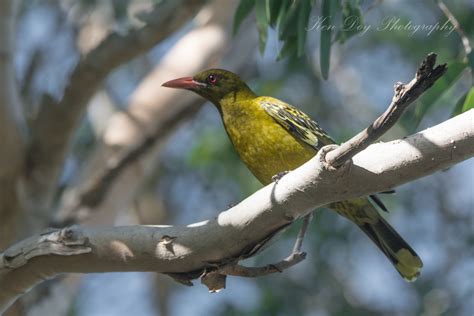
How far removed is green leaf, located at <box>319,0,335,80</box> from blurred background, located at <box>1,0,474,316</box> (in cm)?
164

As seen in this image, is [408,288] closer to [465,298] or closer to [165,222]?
[465,298]

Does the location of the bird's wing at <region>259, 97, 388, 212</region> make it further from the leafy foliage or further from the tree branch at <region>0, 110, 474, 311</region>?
the tree branch at <region>0, 110, 474, 311</region>

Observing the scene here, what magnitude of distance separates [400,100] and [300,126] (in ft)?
→ 7.67

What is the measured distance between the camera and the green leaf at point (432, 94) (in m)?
4.72

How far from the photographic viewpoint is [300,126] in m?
5.21

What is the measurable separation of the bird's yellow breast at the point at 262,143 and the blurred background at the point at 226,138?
1.03m

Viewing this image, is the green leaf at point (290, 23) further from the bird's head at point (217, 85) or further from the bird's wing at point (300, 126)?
the bird's head at point (217, 85)

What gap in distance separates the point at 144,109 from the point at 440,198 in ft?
14.9

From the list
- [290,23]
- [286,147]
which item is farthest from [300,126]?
[290,23]

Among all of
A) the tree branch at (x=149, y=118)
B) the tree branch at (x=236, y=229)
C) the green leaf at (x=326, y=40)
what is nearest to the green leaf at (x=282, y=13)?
the green leaf at (x=326, y=40)

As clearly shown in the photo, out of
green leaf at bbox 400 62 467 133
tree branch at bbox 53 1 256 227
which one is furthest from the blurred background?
green leaf at bbox 400 62 467 133

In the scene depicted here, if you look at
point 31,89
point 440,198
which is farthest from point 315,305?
point 31,89

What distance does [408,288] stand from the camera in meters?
9.94

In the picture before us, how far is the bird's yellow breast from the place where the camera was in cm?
509
